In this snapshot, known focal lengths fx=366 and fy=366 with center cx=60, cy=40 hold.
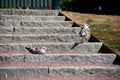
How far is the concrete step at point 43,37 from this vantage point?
10.1m

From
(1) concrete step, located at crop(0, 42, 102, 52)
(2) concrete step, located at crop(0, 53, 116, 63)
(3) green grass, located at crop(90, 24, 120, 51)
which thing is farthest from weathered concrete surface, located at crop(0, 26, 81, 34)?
(2) concrete step, located at crop(0, 53, 116, 63)

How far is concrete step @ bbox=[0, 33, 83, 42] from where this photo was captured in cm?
1014

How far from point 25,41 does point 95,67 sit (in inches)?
104

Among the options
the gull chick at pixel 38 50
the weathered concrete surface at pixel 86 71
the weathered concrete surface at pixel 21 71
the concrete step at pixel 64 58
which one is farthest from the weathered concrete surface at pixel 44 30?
the weathered concrete surface at pixel 21 71

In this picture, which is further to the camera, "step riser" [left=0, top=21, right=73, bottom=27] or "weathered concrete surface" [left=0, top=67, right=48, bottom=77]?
"step riser" [left=0, top=21, right=73, bottom=27]

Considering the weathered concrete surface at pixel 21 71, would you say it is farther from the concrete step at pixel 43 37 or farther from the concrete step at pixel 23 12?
the concrete step at pixel 23 12

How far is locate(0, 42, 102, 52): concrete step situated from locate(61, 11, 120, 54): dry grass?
1.86 feet

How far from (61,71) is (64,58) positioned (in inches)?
26.5

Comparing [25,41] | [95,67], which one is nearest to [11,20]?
[25,41]

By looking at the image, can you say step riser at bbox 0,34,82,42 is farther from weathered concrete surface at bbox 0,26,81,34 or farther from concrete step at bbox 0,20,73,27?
concrete step at bbox 0,20,73,27

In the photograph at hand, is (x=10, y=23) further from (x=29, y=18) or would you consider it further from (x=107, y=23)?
(x=107, y=23)

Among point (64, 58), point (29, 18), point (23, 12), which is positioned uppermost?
point (23, 12)

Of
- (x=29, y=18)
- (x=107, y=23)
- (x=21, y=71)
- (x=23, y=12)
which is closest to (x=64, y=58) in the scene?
(x=21, y=71)

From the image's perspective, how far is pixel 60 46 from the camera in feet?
31.2
